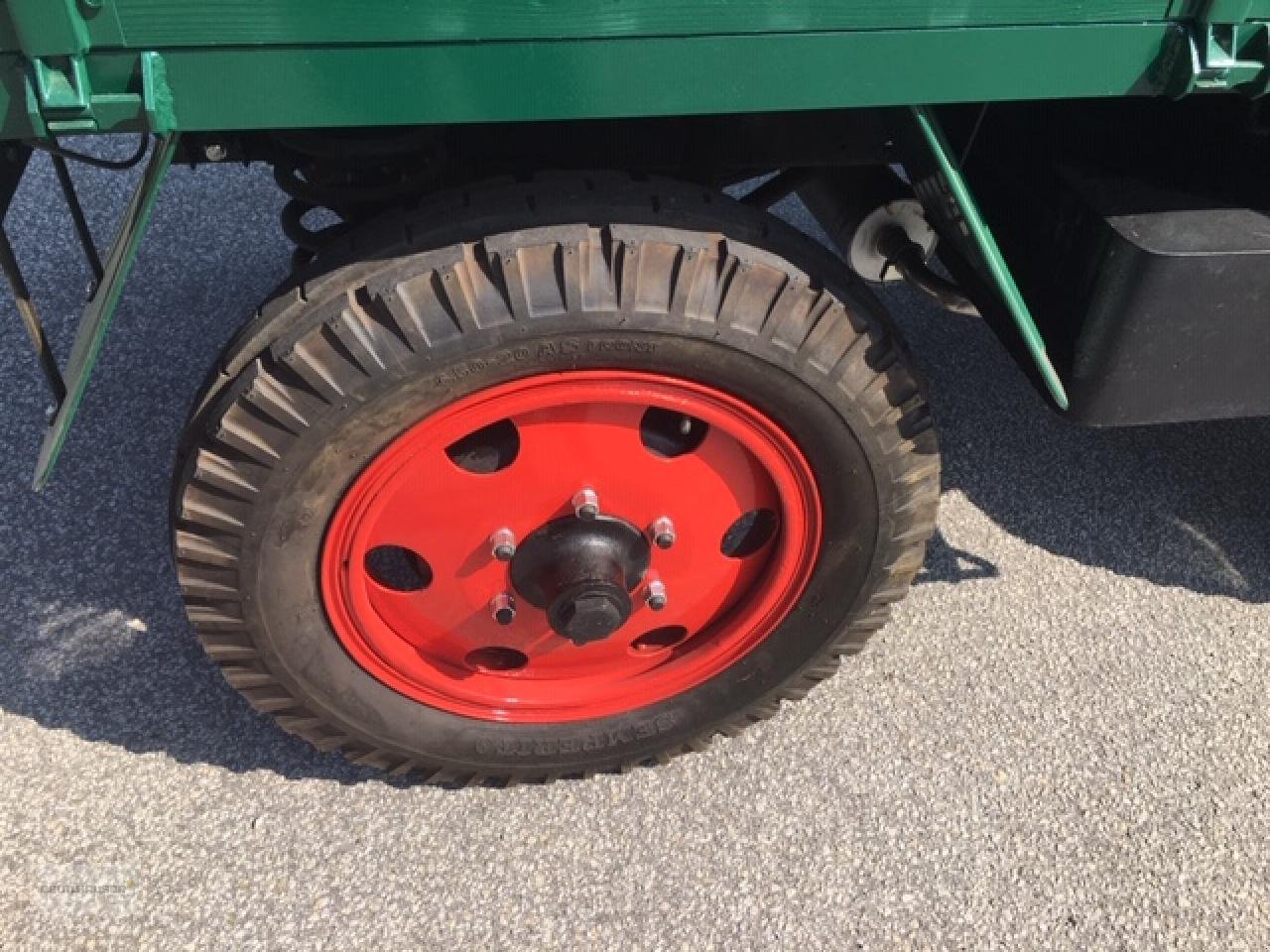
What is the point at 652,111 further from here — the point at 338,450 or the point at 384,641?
the point at 384,641

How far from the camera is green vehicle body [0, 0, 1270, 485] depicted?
1.08m

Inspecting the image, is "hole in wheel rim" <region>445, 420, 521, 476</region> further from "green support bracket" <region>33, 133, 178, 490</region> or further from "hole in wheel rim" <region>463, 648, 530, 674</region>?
"green support bracket" <region>33, 133, 178, 490</region>

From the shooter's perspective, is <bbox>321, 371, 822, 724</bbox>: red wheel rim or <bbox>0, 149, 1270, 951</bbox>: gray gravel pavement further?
<bbox>0, 149, 1270, 951</bbox>: gray gravel pavement

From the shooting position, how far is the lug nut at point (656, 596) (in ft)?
5.58

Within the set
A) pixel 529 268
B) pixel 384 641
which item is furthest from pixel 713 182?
pixel 384 641

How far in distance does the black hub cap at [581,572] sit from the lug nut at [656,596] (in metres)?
0.06

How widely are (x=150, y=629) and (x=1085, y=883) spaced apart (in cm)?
179

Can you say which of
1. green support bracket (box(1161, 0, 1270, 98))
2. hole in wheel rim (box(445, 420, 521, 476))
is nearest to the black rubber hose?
green support bracket (box(1161, 0, 1270, 98))

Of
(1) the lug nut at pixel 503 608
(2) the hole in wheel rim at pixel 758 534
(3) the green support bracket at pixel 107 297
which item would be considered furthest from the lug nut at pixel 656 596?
(3) the green support bracket at pixel 107 297

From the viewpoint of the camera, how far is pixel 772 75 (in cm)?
118

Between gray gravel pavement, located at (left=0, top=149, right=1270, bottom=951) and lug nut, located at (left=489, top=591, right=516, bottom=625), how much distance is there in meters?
0.40

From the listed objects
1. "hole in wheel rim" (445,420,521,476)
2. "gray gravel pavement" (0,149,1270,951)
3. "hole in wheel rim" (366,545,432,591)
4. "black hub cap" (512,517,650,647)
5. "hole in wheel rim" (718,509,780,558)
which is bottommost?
"gray gravel pavement" (0,149,1270,951)

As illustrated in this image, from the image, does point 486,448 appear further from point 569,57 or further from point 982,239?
point 982,239

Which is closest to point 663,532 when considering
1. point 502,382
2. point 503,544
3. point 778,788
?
point 503,544
